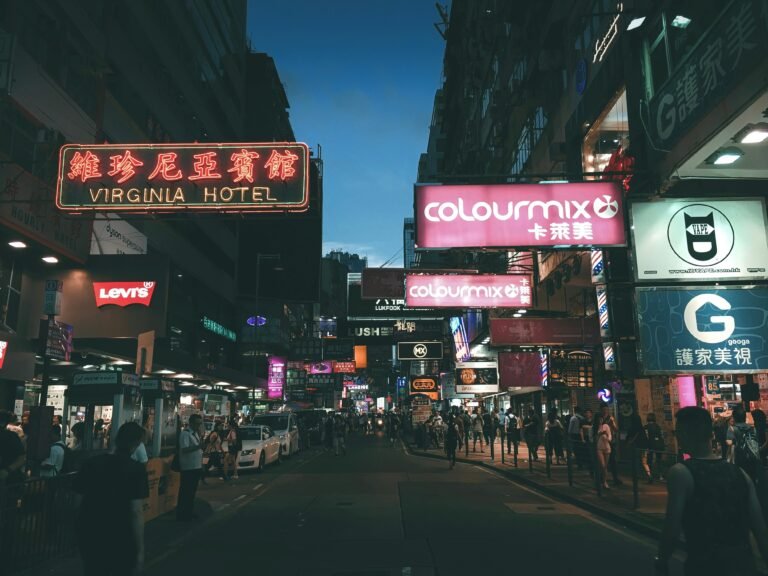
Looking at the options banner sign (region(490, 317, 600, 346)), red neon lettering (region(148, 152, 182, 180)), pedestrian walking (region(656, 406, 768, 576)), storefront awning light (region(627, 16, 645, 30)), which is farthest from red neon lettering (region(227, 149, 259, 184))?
pedestrian walking (region(656, 406, 768, 576))

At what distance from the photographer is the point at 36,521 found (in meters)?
7.59

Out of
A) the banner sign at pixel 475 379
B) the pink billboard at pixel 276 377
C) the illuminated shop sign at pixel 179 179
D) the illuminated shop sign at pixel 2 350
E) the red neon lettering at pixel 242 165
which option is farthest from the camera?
the pink billboard at pixel 276 377

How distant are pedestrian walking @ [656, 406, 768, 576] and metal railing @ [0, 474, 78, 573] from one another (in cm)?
643

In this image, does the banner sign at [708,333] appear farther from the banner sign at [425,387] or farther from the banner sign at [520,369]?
the banner sign at [425,387]

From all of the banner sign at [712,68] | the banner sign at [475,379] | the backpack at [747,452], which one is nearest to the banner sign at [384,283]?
the banner sign at [712,68]

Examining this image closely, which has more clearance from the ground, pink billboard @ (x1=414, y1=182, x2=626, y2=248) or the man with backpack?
pink billboard @ (x1=414, y1=182, x2=626, y2=248)

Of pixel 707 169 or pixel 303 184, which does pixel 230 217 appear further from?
pixel 707 169

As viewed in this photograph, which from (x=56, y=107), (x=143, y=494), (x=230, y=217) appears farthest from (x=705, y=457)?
(x=56, y=107)

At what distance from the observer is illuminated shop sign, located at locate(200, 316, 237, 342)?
39.2 metres

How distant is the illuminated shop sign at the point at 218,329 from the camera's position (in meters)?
39.2

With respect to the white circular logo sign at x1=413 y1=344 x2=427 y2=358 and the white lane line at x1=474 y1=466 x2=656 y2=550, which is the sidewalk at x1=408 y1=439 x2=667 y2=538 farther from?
the white circular logo sign at x1=413 y1=344 x2=427 y2=358

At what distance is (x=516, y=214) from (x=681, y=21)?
4551 millimetres

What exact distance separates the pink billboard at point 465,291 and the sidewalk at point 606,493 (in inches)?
190

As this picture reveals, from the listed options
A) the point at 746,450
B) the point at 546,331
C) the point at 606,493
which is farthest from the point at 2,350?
the point at 746,450
